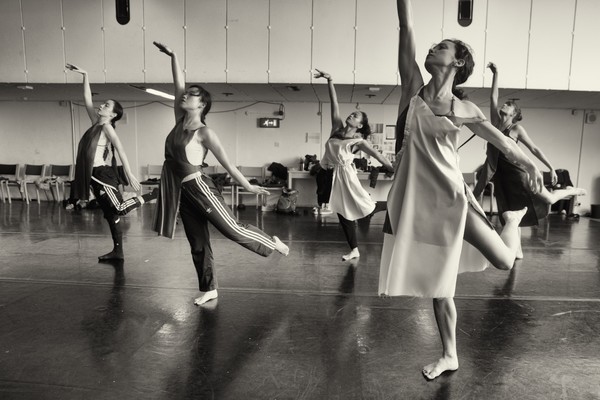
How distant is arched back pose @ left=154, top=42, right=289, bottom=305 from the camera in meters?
3.08

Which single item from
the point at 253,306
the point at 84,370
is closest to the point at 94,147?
the point at 253,306

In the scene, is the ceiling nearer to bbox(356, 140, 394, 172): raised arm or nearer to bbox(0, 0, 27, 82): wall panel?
bbox(0, 0, 27, 82): wall panel

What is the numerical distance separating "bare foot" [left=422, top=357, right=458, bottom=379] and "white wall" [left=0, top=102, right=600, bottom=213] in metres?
8.28

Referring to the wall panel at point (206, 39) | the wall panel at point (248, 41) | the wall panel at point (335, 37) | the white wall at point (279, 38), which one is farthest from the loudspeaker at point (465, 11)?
the wall panel at point (206, 39)

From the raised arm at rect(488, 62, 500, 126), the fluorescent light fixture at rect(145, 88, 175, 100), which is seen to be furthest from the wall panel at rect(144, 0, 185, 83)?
the raised arm at rect(488, 62, 500, 126)

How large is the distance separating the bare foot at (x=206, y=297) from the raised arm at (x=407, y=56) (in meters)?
2.01

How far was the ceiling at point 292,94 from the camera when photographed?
26.5ft

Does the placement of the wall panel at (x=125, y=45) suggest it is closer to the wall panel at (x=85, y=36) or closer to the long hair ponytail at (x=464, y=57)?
the wall panel at (x=85, y=36)

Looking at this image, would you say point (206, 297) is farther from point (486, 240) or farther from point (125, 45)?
point (125, 45)

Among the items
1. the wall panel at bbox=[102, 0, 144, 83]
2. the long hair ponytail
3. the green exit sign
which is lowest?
the long hair ponytail

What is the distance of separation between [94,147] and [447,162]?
3551 mm

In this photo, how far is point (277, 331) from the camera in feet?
9.04

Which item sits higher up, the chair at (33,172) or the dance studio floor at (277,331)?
the chair at (33,172)

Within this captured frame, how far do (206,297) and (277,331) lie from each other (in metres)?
0.75
